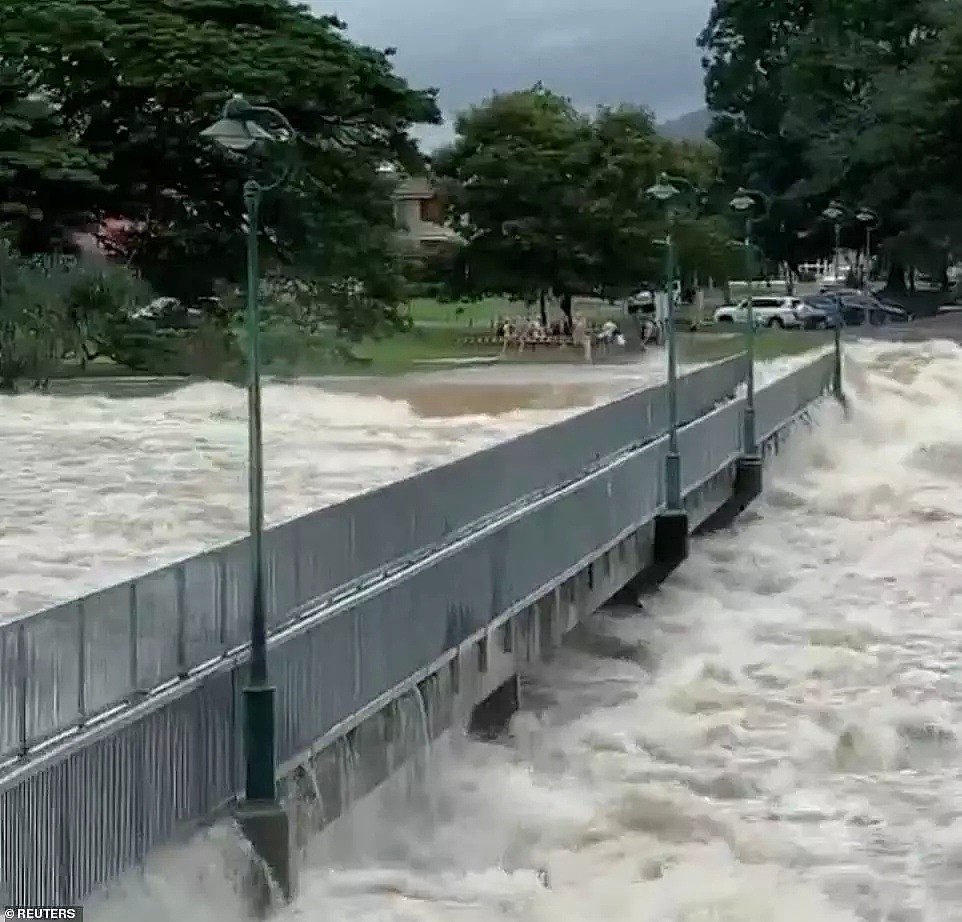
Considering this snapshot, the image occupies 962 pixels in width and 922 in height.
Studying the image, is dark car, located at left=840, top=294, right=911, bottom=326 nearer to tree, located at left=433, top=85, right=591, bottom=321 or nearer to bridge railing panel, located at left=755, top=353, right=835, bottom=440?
tree, located at left=433, top=85, right=591, bottom=321

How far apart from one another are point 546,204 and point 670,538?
33897 mm

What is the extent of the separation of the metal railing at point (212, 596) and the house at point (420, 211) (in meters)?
30.5

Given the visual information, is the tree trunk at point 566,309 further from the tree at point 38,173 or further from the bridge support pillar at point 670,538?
the bridge support pillar at point 670,538

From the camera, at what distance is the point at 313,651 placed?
9492 mm

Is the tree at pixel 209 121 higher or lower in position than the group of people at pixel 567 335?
higher

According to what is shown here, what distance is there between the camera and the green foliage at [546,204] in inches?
1999

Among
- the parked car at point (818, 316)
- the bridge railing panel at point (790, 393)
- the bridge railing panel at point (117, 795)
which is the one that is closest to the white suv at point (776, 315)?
the parked car at point (818, 316)

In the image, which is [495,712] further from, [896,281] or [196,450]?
[896,281]

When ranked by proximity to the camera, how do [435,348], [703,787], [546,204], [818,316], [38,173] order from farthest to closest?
[818,316]
[435,348]
[546,204]
[38,173]
[703,787]

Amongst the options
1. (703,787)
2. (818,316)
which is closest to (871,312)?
(818,316)

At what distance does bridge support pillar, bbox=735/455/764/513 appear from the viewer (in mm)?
23078

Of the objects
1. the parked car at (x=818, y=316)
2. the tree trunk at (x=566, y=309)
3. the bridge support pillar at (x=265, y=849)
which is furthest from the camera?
the parked car at (x=818, y=316)

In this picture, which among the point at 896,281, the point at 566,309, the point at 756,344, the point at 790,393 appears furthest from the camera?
the point at 896,281

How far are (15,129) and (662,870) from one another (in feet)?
99.9
